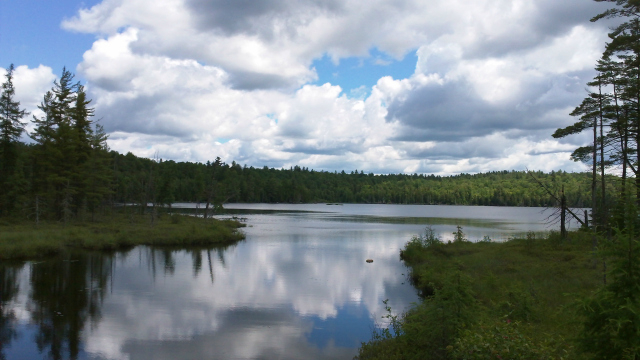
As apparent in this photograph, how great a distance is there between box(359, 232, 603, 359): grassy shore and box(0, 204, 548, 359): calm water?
240 cm

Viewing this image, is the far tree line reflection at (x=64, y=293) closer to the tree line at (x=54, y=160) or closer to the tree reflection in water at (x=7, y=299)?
the tree reflection in water at (x=7, y=299)

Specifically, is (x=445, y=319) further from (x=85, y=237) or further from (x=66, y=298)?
(x=85, y=237)

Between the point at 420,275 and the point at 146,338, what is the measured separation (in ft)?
48.0

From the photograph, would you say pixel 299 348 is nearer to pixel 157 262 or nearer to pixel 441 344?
pixel 441 344

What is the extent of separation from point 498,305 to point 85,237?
3197 centimetres

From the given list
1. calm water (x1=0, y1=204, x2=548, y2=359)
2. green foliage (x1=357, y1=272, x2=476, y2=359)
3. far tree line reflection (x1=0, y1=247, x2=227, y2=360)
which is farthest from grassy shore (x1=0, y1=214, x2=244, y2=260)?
green foliage (x1=357, y1=272, x2=476, y2=359)

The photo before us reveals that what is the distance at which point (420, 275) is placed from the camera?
910 inches

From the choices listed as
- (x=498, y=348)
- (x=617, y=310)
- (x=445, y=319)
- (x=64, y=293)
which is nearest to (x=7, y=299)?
(x=64, y=293)

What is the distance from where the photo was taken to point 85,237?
109 feet

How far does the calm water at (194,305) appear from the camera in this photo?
1316 centimetres

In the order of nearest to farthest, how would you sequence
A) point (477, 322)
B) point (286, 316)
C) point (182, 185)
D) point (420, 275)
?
point (477, 322) → point (286, 316) → point (420, 275) → point (182, 185)

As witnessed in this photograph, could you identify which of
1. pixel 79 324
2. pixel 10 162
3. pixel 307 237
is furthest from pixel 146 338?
pixel 10 162

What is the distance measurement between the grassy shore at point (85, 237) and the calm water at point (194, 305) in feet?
6.99

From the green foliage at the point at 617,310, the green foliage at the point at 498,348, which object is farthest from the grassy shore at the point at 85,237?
the green foliage at the point at 617,310
